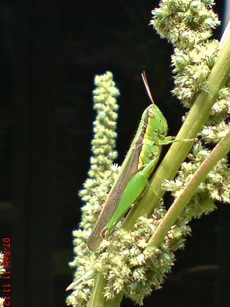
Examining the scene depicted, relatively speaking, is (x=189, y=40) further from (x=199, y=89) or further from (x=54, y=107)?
(x=54, y=107)

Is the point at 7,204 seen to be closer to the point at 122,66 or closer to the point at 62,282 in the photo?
the point at 62,282

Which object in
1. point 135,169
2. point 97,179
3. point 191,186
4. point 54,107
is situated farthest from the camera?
point 54,107

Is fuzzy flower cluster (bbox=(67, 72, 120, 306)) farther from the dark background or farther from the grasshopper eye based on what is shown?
the dark background

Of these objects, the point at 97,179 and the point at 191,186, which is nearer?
the point at 191,186
